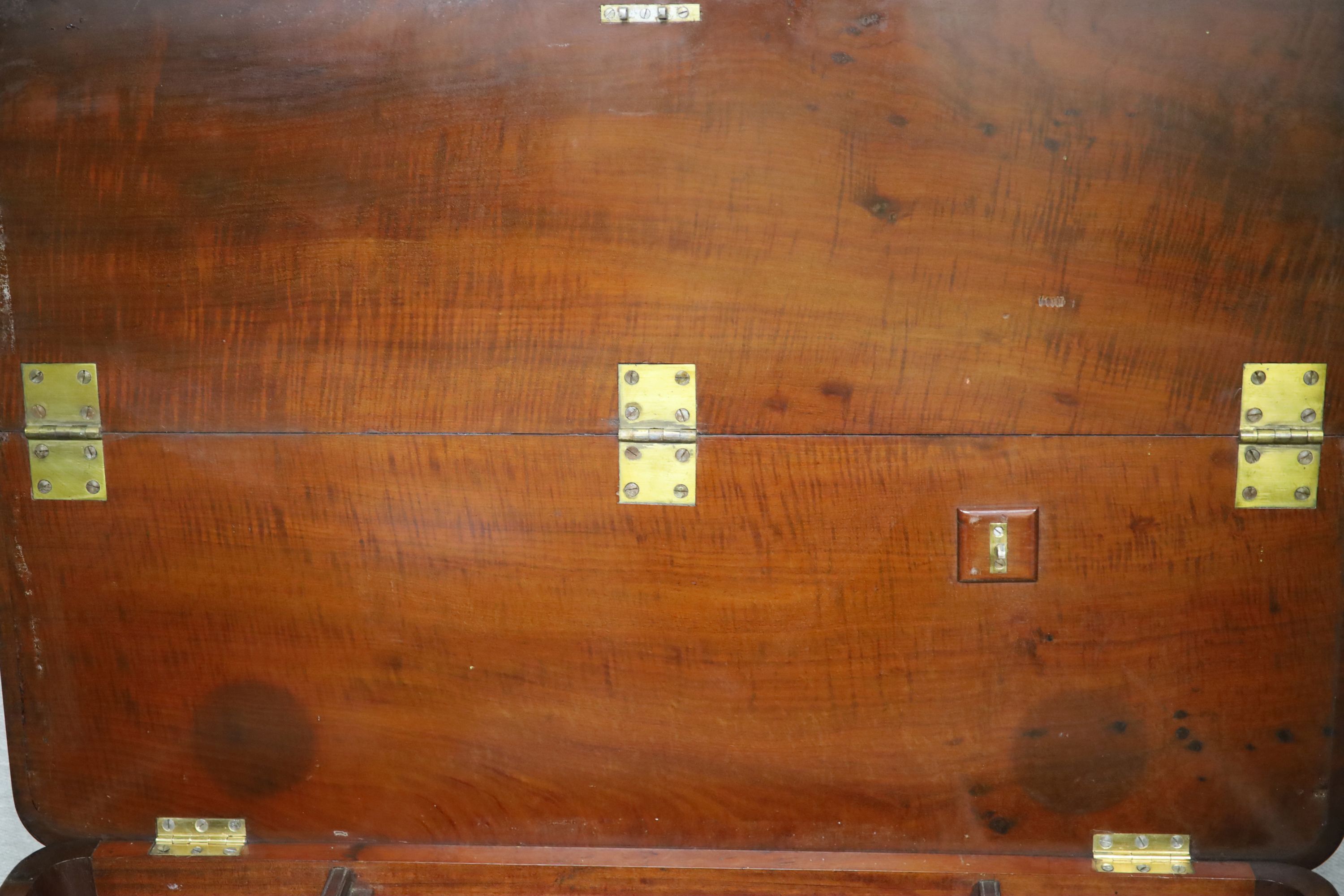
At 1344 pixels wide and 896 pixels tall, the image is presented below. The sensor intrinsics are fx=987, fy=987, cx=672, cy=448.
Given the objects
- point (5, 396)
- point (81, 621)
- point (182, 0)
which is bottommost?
point (81, 621)

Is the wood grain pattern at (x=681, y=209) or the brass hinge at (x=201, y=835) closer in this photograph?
the wood grain pattern at (x=681, y=209)

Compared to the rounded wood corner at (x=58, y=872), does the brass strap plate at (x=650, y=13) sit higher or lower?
higher

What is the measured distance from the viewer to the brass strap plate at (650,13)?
1151mm

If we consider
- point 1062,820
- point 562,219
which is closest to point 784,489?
point 562,219

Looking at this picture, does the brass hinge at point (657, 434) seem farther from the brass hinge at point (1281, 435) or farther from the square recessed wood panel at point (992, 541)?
the brass hinge at point (1281, 435)

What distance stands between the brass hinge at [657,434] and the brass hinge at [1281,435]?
66 centimetres

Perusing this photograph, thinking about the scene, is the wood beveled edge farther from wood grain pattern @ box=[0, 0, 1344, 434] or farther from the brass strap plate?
the brass strap plate

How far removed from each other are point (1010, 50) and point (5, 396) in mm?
1317

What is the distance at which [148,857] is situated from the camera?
134 centimetres

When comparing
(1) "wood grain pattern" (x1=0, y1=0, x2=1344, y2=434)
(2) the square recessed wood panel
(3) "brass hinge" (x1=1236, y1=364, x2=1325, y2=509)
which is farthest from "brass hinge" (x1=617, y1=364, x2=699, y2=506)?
(3) "brass hinge" (x1=1236, y1=364, x2=1325, y2=509)

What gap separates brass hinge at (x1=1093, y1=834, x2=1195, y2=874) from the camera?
4.11ft

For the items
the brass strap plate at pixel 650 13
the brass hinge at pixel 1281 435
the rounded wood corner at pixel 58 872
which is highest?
the brass strap plate at pixel 650 13

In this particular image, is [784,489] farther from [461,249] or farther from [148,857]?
[148,857]

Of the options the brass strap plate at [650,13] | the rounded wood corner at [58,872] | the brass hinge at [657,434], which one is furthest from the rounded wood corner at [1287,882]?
the rounded wood corner at [58,872]
